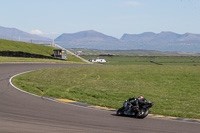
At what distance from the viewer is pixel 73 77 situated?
30.4 metres

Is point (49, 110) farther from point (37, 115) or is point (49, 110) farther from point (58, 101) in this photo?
point (58, 101)

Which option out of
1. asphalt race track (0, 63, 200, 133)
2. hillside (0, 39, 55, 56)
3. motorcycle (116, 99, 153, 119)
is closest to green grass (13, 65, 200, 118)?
motorcycle (116, 99, 153, 119)

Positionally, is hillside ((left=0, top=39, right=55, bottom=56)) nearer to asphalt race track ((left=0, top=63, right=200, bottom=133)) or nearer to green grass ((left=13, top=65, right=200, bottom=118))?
green grass ((left=13, top=65, right=200, bottom=118))

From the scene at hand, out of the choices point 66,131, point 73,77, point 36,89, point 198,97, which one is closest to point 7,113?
point 66,131

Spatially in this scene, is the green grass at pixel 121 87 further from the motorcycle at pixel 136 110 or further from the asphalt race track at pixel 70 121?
the asphalt race track at pixel 70 121

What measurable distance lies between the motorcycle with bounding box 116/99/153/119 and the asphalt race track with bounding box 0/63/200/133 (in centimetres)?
33

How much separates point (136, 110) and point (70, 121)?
3.08 metres

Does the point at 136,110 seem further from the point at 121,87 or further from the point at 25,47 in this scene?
the point at 25,47

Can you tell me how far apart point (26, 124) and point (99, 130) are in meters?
2.71

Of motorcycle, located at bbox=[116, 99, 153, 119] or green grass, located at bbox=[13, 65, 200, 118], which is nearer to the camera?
motorcycle, located at bbox=[116, 99, 153, 119]

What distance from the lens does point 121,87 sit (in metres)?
25.2

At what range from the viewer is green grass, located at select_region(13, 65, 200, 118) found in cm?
1919

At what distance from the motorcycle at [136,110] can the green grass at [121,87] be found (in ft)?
5.53

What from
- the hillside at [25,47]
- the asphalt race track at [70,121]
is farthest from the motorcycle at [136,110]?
the hillside at [25,47]
